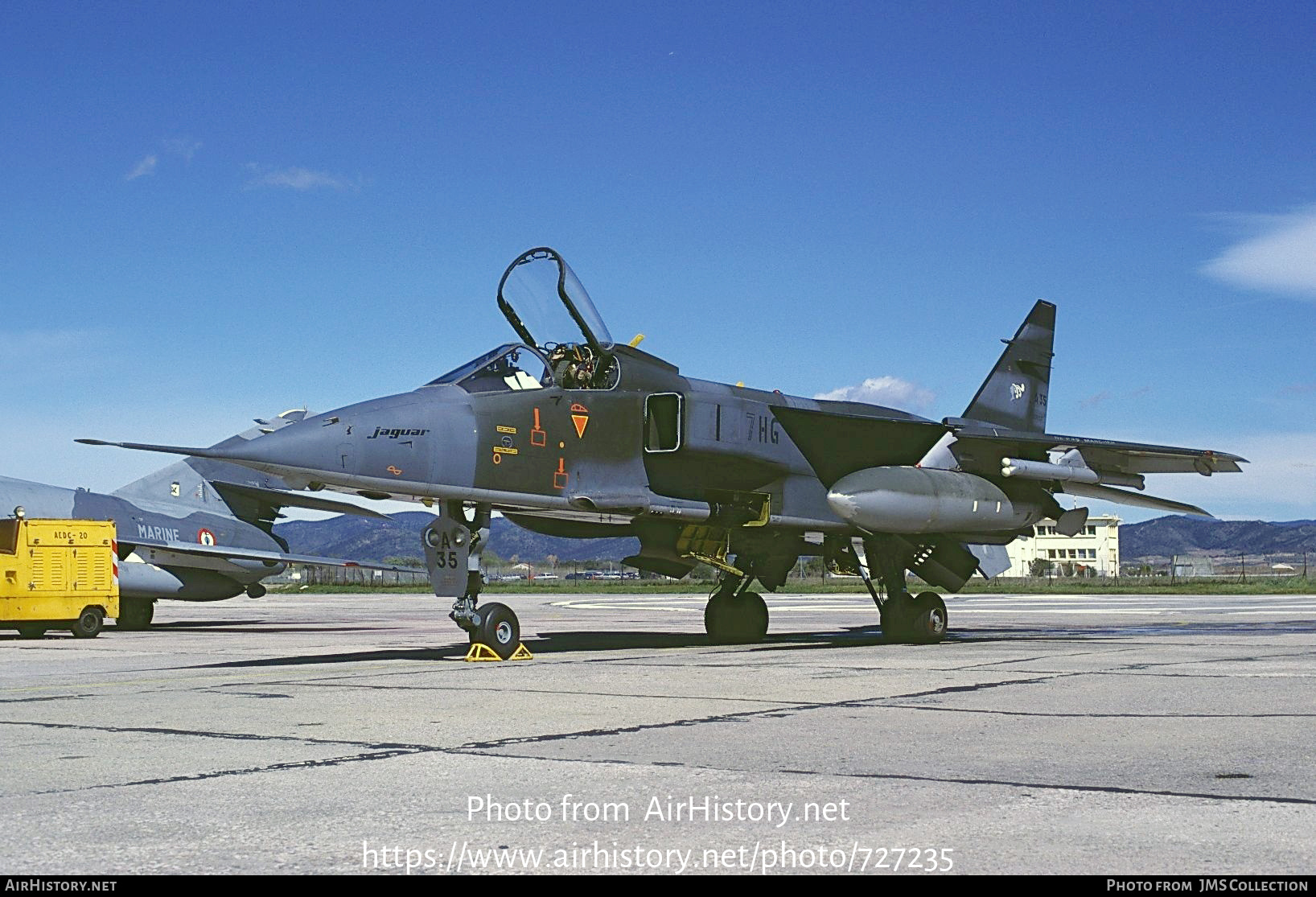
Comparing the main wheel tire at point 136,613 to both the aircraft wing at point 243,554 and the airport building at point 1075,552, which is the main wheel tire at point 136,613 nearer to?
the aircraft wing at point 243,554

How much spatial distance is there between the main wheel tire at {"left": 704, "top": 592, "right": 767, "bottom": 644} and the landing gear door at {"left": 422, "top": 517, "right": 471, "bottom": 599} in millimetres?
5352

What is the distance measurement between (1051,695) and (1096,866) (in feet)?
18.0

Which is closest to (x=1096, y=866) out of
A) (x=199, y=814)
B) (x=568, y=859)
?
(x=568, y=859)

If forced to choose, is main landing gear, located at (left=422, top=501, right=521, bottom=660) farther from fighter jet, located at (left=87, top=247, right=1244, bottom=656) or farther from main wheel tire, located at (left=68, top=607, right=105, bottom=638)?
main wheel tire, located at (left=68, top=607, right=105, bottom=638)

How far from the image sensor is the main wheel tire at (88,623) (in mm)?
21594

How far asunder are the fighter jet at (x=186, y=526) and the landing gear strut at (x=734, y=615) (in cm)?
874

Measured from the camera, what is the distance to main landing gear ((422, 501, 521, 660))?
13.2 metres

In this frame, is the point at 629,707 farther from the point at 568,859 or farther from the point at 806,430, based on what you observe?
the point at 806,430

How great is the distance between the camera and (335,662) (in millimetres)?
13398

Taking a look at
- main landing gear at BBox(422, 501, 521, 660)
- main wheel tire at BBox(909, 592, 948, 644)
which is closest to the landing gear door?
main landing gear at BBox(422, 501, 521, 660)

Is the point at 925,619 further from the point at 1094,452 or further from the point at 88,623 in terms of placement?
the point at 88,623

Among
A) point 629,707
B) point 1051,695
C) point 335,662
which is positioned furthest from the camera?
point 335,662

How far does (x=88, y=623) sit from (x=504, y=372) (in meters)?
11.8
